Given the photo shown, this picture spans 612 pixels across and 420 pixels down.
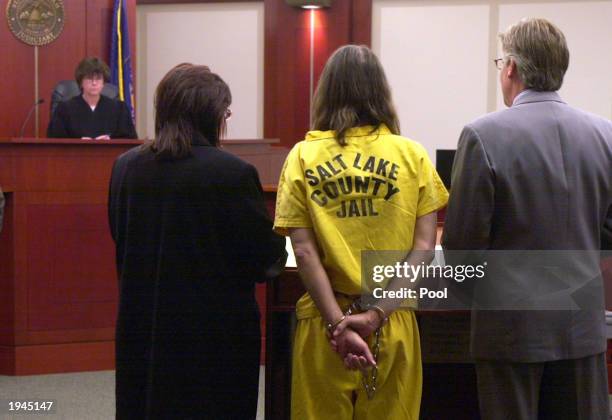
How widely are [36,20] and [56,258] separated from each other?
3.17m

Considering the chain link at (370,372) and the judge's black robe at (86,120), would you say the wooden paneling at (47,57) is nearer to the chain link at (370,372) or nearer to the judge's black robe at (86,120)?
the judge's black robe at (86,120)

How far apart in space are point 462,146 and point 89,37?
6015 mm

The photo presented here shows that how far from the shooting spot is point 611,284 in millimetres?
2871

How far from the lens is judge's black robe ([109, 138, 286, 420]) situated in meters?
2.43

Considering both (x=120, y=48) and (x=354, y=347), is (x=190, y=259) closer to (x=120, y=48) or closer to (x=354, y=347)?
(x=354, y=347)

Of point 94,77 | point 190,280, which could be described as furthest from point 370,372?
point 94,77

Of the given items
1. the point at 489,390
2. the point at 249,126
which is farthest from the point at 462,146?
the point at 249,126

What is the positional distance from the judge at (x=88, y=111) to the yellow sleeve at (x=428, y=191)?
4387 mm

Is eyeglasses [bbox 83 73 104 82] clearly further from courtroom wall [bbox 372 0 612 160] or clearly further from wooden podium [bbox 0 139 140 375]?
courtroom wall [bbox 372 0 612 160]

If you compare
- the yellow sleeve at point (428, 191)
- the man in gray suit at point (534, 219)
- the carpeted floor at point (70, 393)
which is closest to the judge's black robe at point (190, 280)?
the yellow sleeve at point (428, 191)

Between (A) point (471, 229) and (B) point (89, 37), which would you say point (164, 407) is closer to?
(A) point (471, 229)

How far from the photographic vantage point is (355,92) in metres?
2.30

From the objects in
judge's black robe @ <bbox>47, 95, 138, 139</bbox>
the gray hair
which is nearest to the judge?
judge's black robe @ <bbox>47, 95, 138, 139</bbox>

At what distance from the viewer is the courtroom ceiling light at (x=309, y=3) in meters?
9.36
